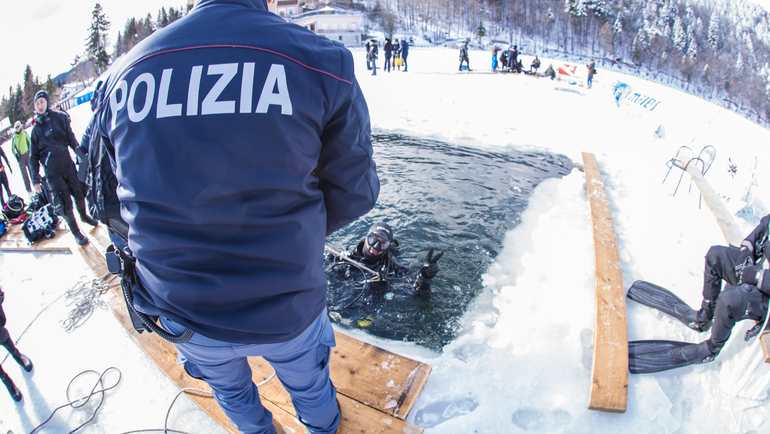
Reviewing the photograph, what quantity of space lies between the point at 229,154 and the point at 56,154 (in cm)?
373

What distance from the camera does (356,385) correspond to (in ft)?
7.80

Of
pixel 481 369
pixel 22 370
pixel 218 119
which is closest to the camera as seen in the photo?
pixel 218 119

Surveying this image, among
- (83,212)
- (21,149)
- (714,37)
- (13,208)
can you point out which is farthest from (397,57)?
(714,37)

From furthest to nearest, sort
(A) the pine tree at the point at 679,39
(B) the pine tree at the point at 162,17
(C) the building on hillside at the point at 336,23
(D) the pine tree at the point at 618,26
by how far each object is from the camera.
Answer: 1. (A) the pine tree at the point at 679,39
2. (D) the pine tree at the point at 618,26
3. (B) the pine tree at the point at 162,17
4. (C) the building on hillside at the point at 336,23

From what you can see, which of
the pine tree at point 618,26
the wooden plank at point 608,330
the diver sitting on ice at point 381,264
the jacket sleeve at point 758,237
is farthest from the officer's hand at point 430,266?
the pine tree at point 618,26

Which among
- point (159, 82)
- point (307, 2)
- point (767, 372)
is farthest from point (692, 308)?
point (307, 2)

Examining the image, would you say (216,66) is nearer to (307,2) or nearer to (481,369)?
(481,369)

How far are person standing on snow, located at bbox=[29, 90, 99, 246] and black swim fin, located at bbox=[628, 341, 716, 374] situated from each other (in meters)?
4.69

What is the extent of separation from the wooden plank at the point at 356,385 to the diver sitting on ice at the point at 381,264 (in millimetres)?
1114

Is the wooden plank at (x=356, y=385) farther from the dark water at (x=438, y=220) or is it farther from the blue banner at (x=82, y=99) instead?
the blue banner at (x=82, y=99)

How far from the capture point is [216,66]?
106 cm

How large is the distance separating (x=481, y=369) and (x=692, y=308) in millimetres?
1749

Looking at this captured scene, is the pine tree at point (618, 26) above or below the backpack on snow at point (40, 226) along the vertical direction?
above

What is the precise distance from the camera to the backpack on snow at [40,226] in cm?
427
